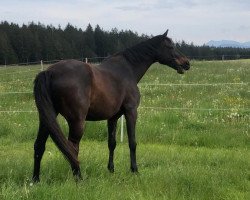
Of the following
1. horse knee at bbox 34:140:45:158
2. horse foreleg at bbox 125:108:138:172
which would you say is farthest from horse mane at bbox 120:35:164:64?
horse knee at bbox 34:140:45:158

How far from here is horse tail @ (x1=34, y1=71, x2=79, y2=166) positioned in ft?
18.7

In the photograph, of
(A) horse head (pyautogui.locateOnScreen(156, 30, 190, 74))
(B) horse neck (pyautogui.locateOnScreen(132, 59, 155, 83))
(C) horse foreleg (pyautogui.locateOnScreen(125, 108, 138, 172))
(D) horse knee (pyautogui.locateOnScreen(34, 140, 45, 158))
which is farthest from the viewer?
(A) horse head (pyautogui.locateOnScreen(156, 30, 190, 74))

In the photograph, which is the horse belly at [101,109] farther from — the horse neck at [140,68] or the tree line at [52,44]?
the tree line at [52,44]

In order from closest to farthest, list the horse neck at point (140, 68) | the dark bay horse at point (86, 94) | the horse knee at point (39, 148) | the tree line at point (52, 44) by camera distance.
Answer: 1. the dark bay horse at point (86, 94)
2. the horse knee at point (39, 148)
3. the horse neck at point (140, 68)
4. the tree line at point (52, 44)

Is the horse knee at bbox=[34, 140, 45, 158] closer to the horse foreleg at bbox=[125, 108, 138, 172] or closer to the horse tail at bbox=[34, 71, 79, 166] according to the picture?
the horse tail at bbox=[34, 71, 79, 166]

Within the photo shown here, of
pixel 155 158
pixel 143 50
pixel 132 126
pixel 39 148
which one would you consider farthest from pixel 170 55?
pixel 39 148

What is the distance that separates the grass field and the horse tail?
398 millimetres

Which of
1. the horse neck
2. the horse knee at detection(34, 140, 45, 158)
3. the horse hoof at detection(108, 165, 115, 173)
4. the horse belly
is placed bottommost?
the horse hoof at detection(108, 165, 115, 173)

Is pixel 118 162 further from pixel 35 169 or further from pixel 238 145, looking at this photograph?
pixel 238 145

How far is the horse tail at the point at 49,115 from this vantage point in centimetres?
570

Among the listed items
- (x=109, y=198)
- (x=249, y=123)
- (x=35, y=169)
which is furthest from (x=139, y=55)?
(x=249, y=123)

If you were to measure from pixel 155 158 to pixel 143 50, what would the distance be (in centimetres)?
204

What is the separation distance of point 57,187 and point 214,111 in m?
7.86

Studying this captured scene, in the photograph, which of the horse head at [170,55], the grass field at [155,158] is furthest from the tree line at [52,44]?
the horse head at [170,55]
